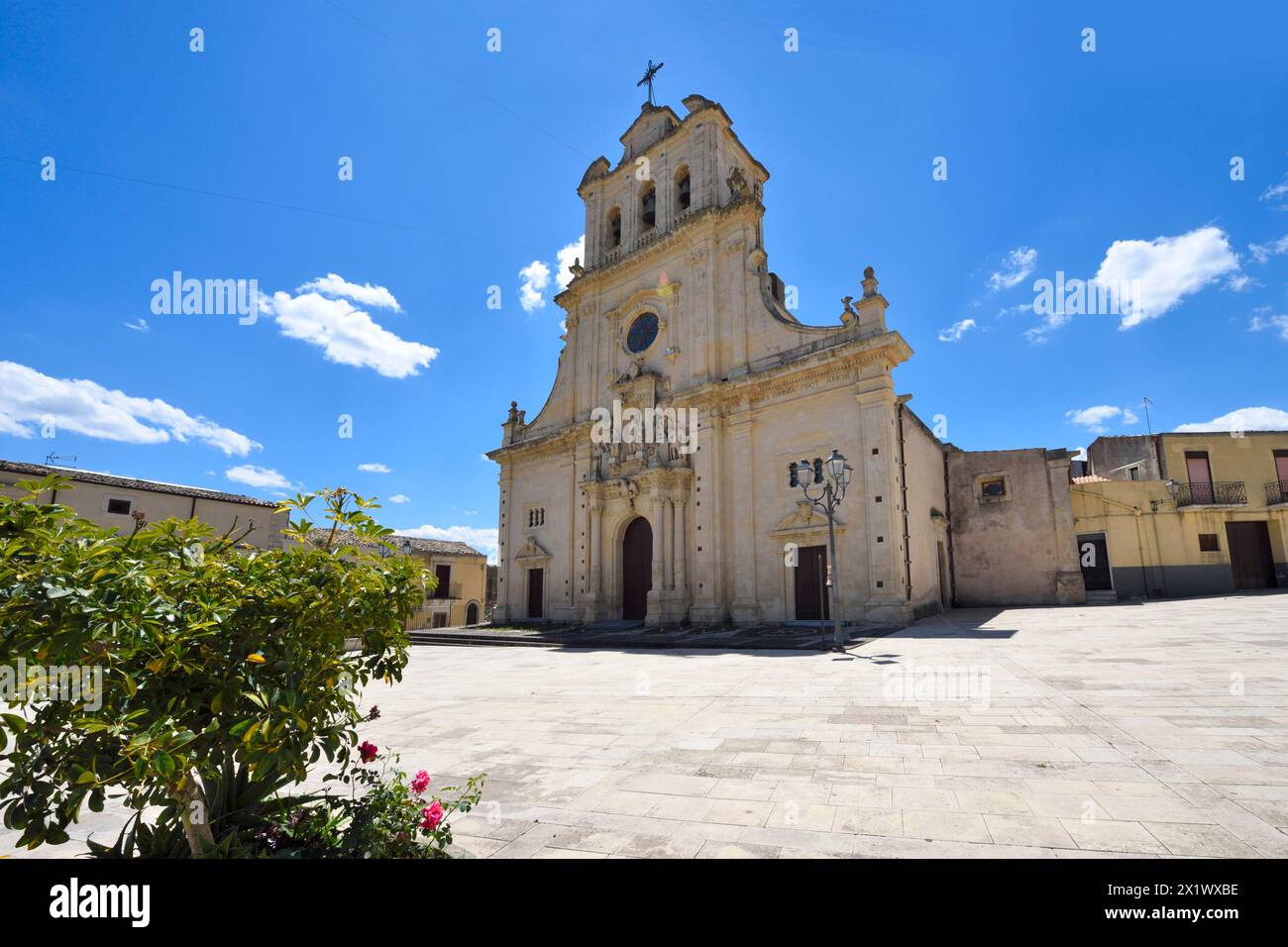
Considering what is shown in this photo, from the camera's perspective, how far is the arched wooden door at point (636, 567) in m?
23.1

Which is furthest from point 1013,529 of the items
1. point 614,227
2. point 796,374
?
Answer: point 614,227

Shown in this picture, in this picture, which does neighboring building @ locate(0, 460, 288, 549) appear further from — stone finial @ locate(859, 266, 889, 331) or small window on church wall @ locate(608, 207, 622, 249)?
stone finial @ locate(859, 266, 889, 331)

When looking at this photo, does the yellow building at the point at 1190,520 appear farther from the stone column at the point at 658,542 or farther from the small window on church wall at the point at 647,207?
the small window on church wall at the point at 647,207

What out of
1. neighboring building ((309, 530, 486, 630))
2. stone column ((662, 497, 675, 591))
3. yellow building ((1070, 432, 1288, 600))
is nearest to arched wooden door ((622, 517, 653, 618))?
stone column ((662, 497, 675, 591))

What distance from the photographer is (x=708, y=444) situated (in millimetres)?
21031

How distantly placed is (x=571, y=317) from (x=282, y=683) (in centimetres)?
2708

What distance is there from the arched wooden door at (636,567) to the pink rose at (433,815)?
20.2m

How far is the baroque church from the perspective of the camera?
17672mm

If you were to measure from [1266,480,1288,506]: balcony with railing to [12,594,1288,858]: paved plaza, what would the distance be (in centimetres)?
2446

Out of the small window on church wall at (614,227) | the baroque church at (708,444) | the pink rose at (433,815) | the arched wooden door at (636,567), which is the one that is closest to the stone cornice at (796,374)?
the baroque church at (708,444)
